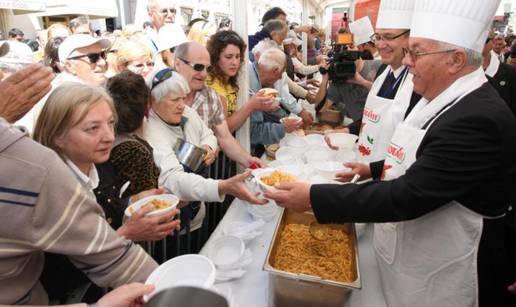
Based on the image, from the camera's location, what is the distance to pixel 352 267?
1233 mm

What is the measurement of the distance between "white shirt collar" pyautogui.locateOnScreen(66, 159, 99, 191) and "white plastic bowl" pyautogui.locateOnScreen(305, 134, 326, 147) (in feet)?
5.71

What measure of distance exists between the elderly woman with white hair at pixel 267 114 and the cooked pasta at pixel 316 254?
139 cm

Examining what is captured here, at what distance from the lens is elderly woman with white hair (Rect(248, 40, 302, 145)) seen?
9.34 feet

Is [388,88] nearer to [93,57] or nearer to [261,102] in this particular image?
[261,102]

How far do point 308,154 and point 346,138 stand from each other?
390 mm

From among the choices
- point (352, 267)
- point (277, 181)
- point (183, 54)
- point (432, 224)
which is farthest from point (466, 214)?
point (183, 54)

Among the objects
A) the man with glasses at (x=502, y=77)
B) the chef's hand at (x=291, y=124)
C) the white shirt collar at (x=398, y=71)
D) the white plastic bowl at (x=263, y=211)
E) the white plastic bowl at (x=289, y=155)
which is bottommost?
the white plastic bowl at (x=263, y=211)

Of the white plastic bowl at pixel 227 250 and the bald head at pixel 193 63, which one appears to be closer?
the white plastic bowl at pixel 227 250

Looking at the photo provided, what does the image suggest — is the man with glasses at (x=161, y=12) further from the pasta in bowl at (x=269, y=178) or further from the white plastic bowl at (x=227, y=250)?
the white plastic bowl at (x=227, y=250)

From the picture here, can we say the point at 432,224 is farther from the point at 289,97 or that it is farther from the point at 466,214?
the point at 289,97

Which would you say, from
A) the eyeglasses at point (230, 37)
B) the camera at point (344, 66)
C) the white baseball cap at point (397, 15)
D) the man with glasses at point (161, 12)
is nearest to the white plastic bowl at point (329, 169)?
the white baseball cap at point (397, 15)

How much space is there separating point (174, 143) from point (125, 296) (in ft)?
3.67

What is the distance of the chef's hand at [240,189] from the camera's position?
1571mm

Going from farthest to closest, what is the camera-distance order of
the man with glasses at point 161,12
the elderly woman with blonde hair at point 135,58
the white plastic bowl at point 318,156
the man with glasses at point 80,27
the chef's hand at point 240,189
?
the man with glasses at point 80,27
the man with glasses at point 161,12
the elderly woman with blonde hair at point 135,58
the white plastic bowl at point 318,156
the chef's hand at point 240,189
